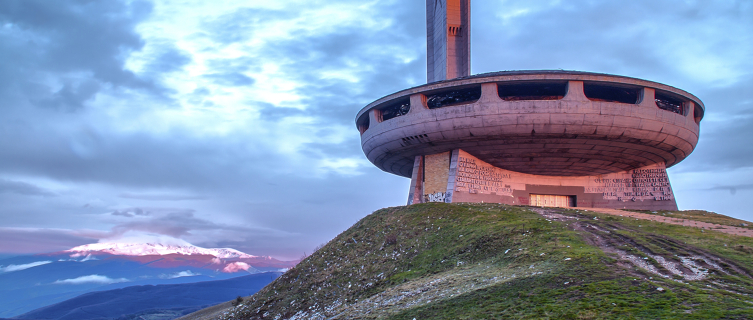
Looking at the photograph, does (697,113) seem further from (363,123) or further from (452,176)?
(363,123)

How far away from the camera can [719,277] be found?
1198cm

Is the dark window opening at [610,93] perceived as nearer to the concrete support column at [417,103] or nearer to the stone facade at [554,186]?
the stone facade at [554,186]

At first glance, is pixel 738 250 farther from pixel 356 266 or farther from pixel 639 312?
pixel 356 266

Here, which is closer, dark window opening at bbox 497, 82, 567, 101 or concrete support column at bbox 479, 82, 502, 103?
concrete support column at bbox 479, 82, 502, 103

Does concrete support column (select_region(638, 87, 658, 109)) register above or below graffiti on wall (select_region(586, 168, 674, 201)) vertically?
above

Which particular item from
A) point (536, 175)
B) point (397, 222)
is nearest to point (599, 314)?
point (397, 222)

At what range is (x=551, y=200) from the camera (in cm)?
3247

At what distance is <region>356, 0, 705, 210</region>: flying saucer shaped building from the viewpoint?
2573 cm

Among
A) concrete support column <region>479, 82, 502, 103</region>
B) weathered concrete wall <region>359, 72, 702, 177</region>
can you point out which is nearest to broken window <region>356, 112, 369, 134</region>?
weathered concrete wall <region>359, 72, 702, 177</region>

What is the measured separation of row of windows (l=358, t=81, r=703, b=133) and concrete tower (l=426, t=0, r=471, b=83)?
13306mm

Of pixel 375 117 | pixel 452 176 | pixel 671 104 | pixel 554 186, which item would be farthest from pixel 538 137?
pixel 375 117

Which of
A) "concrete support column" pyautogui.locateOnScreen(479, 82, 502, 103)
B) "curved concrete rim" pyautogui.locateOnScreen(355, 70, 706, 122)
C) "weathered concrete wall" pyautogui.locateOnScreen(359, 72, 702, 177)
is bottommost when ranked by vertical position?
"weathered concrete wall" pyautogui.locateOnScreen(359, 72, 702, 177)

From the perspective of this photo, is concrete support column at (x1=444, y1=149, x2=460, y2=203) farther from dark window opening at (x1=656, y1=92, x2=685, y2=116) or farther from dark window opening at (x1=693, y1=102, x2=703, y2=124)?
dark window opening at (x1=693, y1=102, x2=703, y2=124)

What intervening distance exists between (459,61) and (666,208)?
794 inches
